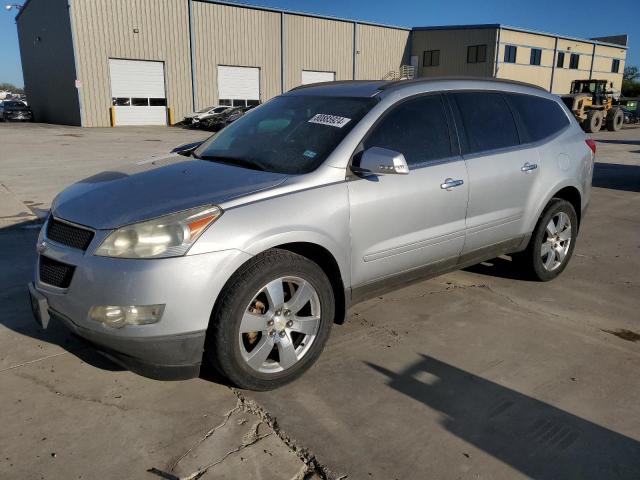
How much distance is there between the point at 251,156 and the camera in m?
3.52

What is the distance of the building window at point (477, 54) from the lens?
40875mm

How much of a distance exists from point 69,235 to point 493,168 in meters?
2.97

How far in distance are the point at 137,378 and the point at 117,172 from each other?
1374 mm

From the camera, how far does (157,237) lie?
2646 mm

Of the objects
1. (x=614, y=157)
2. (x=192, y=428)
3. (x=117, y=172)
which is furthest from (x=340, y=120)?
(x=614, y=157)

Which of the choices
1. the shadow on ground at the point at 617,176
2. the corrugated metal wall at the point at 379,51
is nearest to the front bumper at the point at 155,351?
the shadow on ground at the point at 617,176

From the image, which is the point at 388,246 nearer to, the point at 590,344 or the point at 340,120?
the point at 340,120

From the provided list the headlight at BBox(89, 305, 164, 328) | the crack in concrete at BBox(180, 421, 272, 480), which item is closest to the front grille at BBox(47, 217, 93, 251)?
the headlight at BBox(89, 305, 164, 328)

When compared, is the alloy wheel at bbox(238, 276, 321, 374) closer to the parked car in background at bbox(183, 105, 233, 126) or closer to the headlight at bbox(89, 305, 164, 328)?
the headlight at bbox(89, 305, 164, 328)

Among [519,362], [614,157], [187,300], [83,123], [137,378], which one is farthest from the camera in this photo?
[83,123]

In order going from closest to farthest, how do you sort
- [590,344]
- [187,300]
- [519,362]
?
[187,300]
[519,362]
[590,344]

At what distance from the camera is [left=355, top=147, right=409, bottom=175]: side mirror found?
3109 millimetres

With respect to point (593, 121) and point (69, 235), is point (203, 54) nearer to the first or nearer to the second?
point (593, 121)

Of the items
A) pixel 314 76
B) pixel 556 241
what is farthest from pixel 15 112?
pixel 556 241
